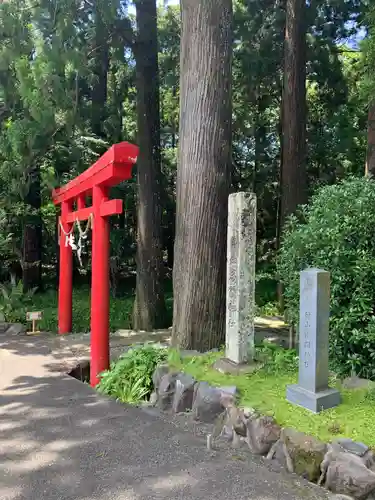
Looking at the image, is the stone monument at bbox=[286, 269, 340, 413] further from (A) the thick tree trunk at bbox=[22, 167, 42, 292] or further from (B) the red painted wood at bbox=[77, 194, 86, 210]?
(A) the thick tree trunk at bbox=[22, 167, 42, 292]

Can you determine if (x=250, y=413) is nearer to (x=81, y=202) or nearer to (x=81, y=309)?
(x=81, y=202)

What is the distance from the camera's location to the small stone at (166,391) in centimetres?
429

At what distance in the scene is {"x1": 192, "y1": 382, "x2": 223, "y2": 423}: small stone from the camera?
386cm

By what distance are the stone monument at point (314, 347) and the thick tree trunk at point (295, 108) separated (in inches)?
245

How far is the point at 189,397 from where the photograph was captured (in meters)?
4.16

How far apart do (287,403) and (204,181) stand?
2.70 meters

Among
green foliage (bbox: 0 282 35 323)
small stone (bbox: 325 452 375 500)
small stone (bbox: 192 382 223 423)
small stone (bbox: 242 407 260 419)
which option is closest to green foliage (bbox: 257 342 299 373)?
small stone (bbox: 192 382 223 423)

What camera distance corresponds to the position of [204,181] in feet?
17.0

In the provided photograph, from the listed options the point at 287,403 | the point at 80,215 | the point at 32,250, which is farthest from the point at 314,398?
the point at 32,250

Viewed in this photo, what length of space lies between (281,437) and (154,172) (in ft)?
23.5

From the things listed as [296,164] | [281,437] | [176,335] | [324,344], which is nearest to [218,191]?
[176,335]

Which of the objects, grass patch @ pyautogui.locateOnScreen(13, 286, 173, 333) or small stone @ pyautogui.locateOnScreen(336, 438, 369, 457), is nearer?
small stone @ pyautogui.locateOnScreen(336, 438, 369, 457)

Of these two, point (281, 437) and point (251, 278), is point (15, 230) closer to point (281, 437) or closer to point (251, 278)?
point (251, 278)

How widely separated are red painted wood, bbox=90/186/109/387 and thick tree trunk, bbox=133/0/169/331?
161 inches
